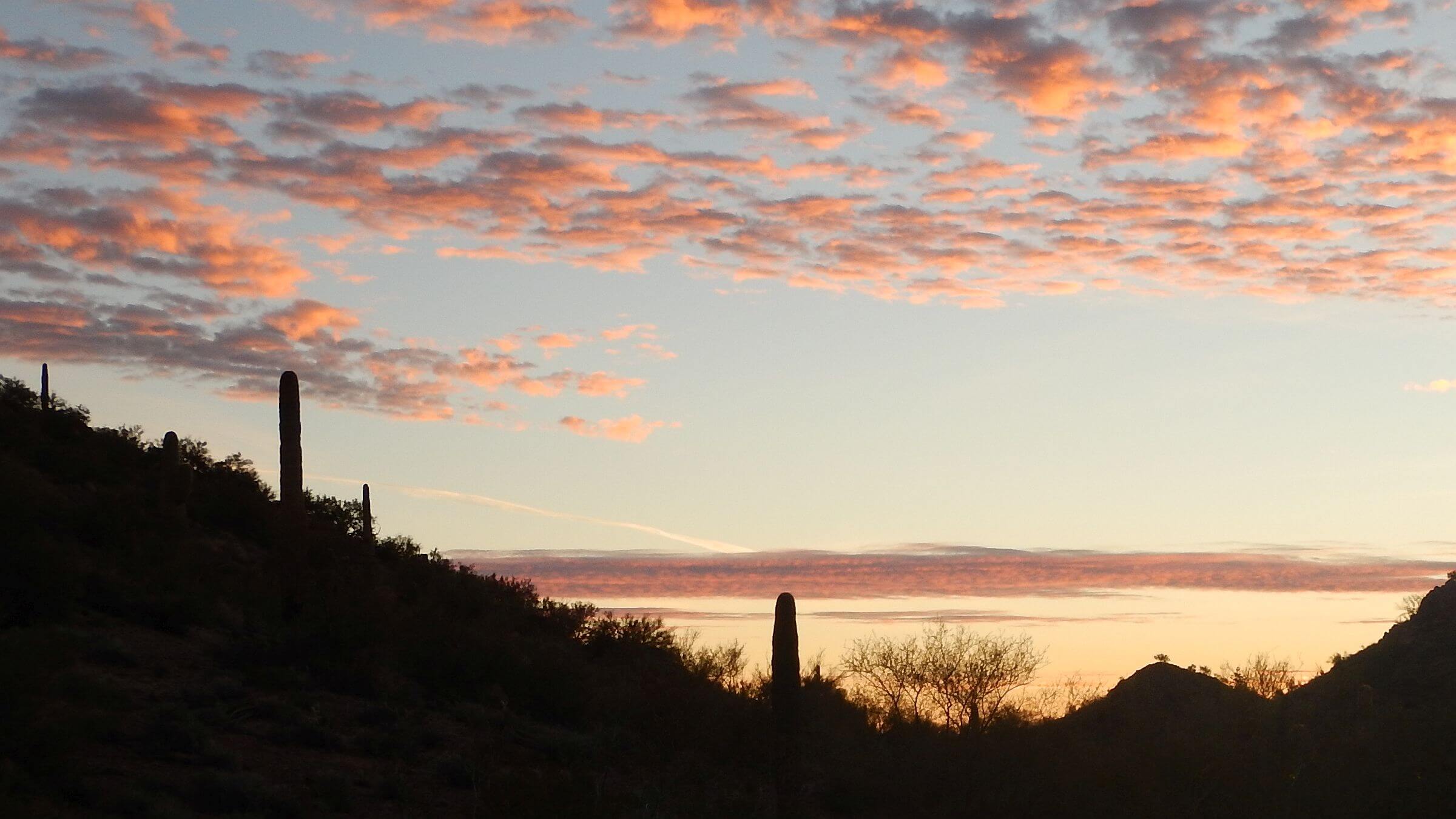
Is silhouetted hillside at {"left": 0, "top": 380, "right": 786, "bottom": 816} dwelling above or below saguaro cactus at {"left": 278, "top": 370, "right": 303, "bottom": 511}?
below

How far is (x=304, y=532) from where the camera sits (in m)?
28.6

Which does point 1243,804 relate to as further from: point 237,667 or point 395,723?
point 237,667

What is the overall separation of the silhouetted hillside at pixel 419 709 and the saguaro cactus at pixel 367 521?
4.6 inches

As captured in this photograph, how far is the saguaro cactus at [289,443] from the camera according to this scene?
2703 centimetres

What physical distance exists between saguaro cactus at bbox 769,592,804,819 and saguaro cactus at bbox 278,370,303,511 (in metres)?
10.6

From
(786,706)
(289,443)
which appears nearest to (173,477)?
(289,443)

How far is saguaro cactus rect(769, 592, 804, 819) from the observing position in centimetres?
2314

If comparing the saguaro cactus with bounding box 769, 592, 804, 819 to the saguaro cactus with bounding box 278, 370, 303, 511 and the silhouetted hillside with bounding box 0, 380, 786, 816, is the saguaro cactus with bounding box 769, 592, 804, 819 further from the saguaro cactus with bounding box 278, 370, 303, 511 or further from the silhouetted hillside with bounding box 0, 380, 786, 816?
the saguaro cactus with bounding box 278, 370, 303, 511

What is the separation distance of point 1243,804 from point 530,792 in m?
16.0

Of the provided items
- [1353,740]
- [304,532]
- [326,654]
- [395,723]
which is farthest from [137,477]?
[1353,740]

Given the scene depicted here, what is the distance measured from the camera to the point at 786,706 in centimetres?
2347

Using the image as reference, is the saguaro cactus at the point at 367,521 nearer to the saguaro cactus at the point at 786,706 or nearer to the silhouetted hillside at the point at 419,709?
the silhouetted hillside at the point at 419,709

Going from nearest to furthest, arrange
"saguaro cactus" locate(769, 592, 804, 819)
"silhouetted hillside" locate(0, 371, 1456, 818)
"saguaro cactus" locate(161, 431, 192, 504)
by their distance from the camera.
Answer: "silhouetted hillside" locate(0, 371, 1456, 818)
"saguaro cactus" locate(769, 592, 804, 819)
"saguaro cactus" locate(161, 431, 192, 504)

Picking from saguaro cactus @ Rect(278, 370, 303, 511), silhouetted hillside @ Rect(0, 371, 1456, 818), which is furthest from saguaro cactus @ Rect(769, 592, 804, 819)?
saguaro cactus @ Rect(278, 370, 303, 511)
